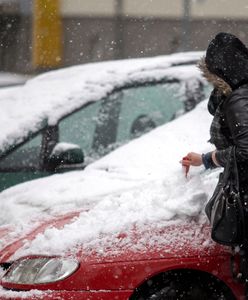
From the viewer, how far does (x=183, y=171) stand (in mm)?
4535

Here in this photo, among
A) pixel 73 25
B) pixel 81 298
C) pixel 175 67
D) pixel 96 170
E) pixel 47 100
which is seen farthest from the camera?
pixel 73 25

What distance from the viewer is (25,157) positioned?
6.20m

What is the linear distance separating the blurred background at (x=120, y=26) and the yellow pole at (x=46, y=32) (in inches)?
48.7

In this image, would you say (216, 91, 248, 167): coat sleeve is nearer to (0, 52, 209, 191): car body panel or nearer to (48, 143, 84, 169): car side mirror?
(48, 143, 84, 169): car side mirror

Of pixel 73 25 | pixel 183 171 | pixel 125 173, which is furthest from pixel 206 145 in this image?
pixel 73 25

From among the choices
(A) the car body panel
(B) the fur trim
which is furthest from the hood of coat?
(A) the car body panel

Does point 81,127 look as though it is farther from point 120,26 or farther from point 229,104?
point 120,26

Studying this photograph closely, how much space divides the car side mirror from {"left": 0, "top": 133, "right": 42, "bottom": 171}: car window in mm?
260

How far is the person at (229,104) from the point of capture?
12.8 feet

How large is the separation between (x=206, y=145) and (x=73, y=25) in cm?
1499

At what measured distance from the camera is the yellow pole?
17.5 meters

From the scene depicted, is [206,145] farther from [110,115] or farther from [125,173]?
[110,115]

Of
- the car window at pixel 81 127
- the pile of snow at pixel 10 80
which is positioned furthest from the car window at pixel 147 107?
the pile of snow at pixel 10 80

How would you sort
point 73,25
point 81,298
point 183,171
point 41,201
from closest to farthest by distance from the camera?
point 81,298, point 183,171, point 41,201, point 73,25
